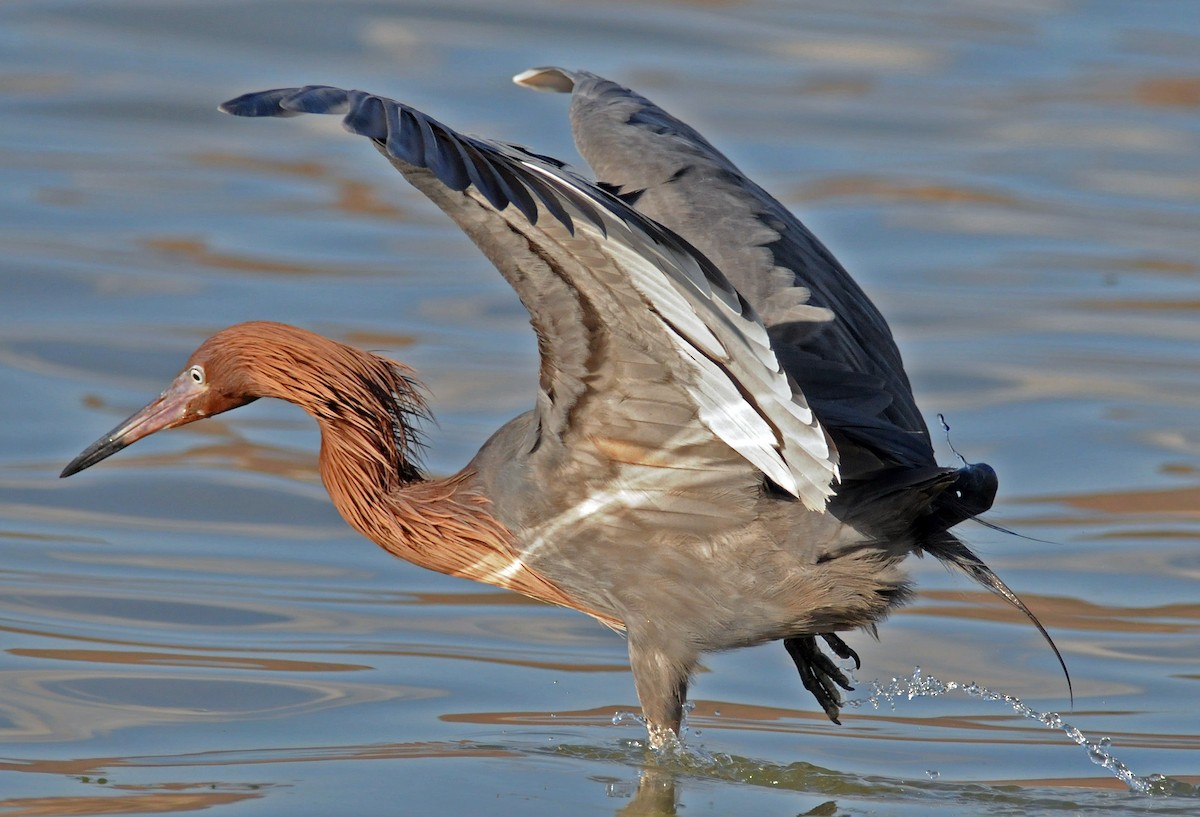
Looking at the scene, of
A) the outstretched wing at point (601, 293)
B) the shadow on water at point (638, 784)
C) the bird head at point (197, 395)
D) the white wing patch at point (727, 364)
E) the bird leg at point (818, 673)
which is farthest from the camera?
the bird leg at point (818, 673)

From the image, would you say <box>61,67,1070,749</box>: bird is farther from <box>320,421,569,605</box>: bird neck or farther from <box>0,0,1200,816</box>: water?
<box>0,0,1200,816</box>: water

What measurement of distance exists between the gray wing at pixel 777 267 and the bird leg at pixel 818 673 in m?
1.02

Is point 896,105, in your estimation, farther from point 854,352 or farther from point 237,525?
point 854,352

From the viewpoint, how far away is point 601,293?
17.3ft

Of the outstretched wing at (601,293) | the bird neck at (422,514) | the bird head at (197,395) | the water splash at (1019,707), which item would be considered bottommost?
the water splash at (1019,707)

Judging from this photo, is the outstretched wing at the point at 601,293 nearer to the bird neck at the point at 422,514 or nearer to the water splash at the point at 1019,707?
the bird neck at the point at 422,514

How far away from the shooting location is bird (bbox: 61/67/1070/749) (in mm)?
4965

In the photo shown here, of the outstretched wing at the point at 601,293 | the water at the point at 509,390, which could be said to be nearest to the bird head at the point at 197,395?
the water at the point at 509,390

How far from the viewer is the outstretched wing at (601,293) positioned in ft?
15.5

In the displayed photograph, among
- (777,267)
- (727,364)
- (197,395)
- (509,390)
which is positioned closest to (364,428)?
(197,395)

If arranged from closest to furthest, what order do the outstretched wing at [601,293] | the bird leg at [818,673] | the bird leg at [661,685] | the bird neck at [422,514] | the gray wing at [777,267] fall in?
1. the outstretched wing at [601,293]
2. the gray wing at [777,267]
3. the bird leg at [661,685]
4. the bird neck at [422,514]
5. the bird leg at [818,673]

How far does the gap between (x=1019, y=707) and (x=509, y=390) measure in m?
5.04

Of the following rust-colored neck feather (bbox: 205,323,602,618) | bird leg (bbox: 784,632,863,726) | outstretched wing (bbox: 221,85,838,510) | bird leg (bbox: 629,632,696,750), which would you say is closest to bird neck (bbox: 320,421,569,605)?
rust-colored neck feather (bbox: 205,323,602,618)

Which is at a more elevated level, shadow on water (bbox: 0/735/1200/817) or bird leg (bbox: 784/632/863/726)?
bird leg (bbox: 784/632/863/726)
